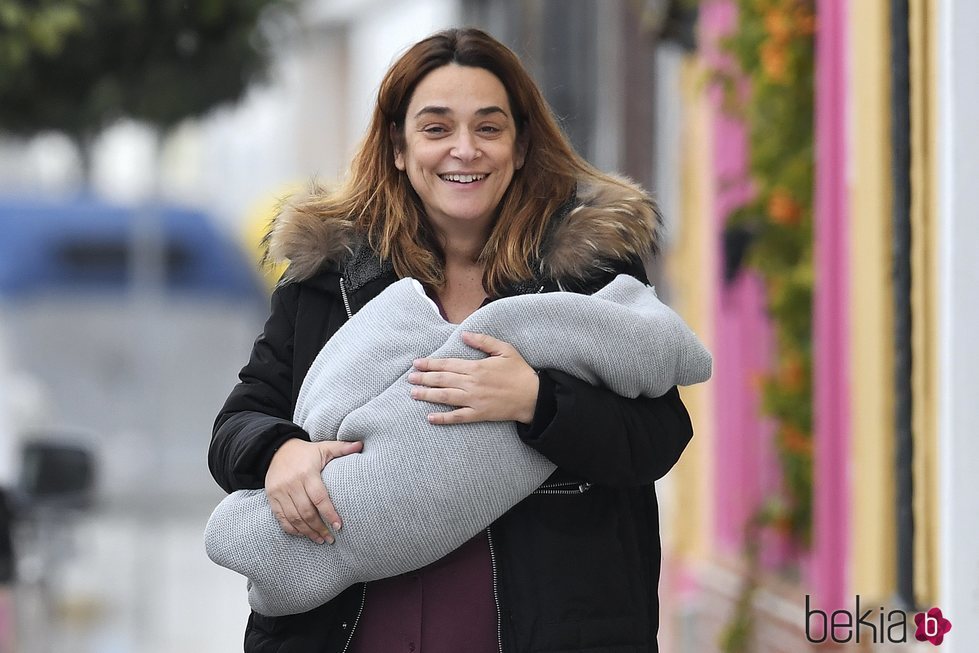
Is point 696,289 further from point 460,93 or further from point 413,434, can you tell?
point 413,434

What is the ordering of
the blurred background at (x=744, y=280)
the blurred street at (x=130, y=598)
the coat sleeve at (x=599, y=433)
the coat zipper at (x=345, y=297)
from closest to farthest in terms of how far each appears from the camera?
the coat sleeve at (x=599, y=433), the coat zipper at (x=345, y=297), the blurred background at (x=744, y=280), the blurred street at (x=130, y=598)

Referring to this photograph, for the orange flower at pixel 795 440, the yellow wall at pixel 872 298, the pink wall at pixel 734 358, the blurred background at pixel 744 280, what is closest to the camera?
the blurred background at pixel 744 280

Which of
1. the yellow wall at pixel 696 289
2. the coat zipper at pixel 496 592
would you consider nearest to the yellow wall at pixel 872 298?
the yellow wall at pixel 696 289

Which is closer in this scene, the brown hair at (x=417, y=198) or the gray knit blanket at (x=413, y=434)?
the gray knit blanket at (x=413, y=434)

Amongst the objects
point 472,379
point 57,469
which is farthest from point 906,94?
point 57,469

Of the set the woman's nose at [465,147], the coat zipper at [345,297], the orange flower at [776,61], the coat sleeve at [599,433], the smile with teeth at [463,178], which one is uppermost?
the orange flower at [776,61]

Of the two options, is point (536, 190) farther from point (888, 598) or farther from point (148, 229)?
point (148, 229)

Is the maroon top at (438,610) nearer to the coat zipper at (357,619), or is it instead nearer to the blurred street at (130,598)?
the coat zipper at (357,619)

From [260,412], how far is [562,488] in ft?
1.55

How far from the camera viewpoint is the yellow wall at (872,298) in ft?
17.5

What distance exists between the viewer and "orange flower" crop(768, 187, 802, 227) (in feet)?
22.4

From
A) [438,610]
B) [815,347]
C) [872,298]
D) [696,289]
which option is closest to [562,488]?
[438,610]

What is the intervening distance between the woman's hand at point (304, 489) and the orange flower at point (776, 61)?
4.56m

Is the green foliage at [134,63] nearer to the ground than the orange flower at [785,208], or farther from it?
farther from it
